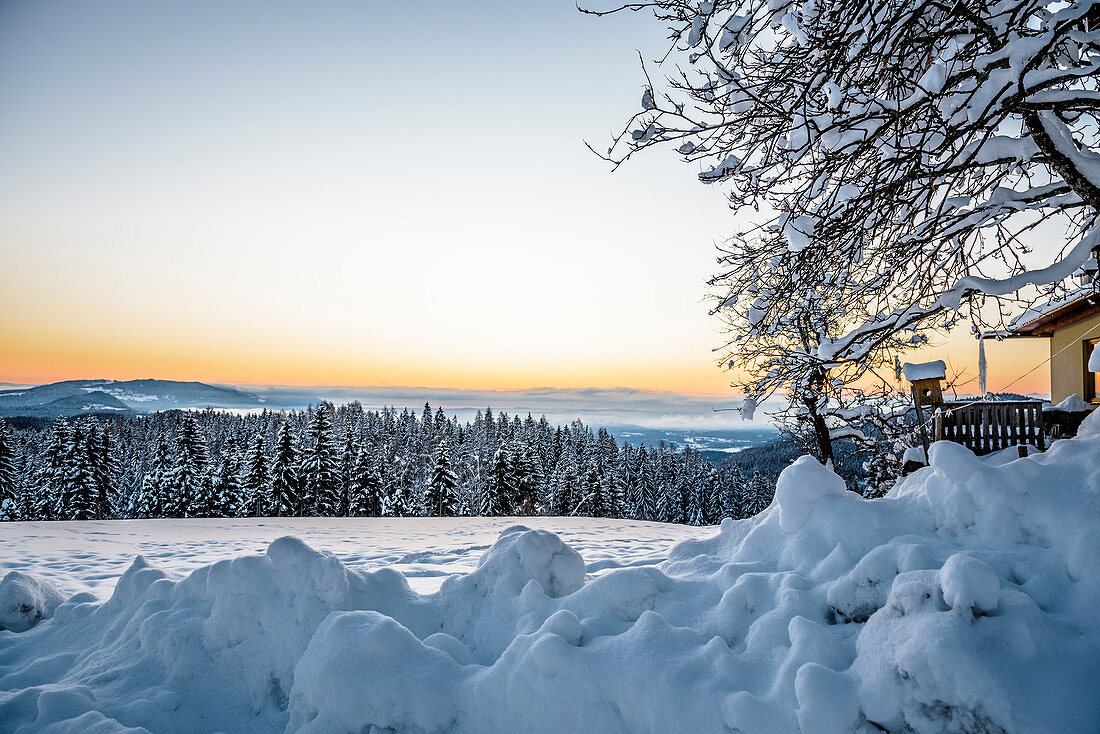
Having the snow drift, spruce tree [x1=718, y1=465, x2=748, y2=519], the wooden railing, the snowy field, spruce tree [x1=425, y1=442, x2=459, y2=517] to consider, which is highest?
the wooden railing

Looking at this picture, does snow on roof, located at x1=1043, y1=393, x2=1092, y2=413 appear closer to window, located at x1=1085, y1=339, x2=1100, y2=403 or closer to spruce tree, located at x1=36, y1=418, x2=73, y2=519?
window, located at x1=1085, y1=339, x2=1100, y2=403

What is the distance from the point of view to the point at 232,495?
38.8 meters

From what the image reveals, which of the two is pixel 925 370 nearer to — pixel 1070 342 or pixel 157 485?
pixel 1070 342

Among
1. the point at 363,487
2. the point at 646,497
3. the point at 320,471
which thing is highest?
the point at 320,471

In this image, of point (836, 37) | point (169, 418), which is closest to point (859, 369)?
point (836, 37)

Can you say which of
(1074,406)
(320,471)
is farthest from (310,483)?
(1074,406)

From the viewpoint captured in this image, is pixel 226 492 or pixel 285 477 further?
pixel 226 492

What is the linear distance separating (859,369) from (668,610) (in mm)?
5997

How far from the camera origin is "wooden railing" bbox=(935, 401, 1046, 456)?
20.4ft

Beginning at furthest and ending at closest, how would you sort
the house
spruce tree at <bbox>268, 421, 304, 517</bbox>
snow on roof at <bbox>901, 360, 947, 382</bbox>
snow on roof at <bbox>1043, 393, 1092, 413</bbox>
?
spruce tree at <bbox>268, 421, 304, 517</bbox> < the house < snow on roof at <bbox>901, 360, 947, 382</bbox> < snow on roof at <bbox>1043, 393, 1092, 413</bbox>

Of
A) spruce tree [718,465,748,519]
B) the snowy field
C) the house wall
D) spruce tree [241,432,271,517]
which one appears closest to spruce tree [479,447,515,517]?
spruce tree [241,432,271,517]

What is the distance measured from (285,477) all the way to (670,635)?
37.3m

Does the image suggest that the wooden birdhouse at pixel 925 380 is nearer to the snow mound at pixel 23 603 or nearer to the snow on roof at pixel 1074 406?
the snow on roof at pixel 1074 406

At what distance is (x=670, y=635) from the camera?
8.14ft
